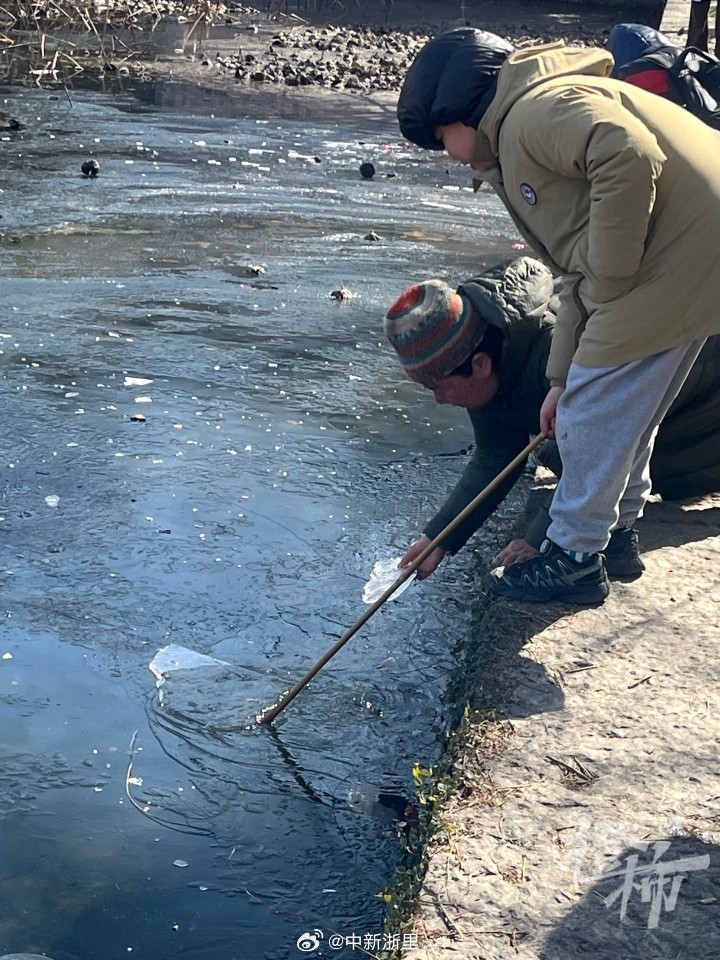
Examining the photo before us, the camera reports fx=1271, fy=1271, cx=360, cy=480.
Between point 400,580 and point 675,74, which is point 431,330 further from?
point 675,74

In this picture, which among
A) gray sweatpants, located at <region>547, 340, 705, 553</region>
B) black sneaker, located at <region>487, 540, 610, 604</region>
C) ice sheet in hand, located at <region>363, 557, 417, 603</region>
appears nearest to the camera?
gray sweatpants, located at <region>547, 340, 705, 553</region>

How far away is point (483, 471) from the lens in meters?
4.10

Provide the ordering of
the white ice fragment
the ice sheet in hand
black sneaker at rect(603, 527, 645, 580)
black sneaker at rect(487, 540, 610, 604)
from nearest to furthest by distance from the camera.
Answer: black sneaker at rect(487, 540, 610, 604), black sneaker at rect(603, 527, 645, 580), the ice sheet in hand, the white ice fragment

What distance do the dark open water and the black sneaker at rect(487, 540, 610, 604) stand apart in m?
0.30

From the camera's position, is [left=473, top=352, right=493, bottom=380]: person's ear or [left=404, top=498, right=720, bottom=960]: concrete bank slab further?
[left=473, top=352, right=493, bottom=380]: person's ear

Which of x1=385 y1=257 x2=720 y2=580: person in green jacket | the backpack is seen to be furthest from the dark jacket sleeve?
the backpack

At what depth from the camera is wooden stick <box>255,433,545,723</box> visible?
138 inches

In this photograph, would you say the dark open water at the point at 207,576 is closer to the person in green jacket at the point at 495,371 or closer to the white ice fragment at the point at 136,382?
the white ice fragment at the point at 136,382

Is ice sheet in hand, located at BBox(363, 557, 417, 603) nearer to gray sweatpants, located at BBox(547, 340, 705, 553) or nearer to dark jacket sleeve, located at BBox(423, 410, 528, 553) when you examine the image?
dark jacket sleeve, located at BBox(423, 410, 528, 553)

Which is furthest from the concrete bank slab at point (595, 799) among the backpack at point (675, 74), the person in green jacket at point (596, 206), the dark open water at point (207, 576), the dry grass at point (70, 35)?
the dry grass at point (70, 35)

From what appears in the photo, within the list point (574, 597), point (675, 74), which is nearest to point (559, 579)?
point (574, 597)

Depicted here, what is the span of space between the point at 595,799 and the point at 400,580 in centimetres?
94

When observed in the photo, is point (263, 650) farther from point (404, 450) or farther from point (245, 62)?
point (245, 62)

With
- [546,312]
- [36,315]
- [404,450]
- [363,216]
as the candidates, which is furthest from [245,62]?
[546,312]
